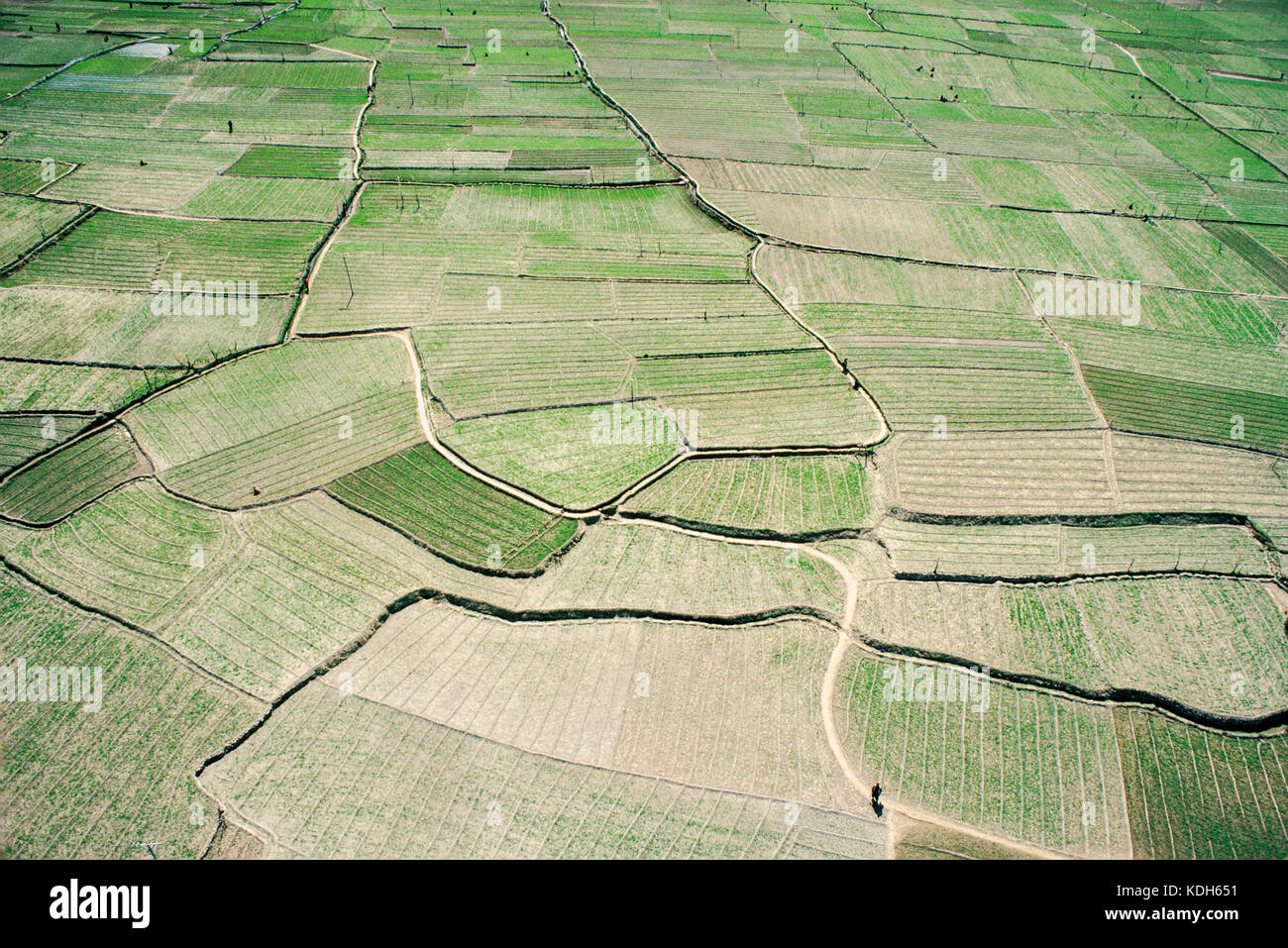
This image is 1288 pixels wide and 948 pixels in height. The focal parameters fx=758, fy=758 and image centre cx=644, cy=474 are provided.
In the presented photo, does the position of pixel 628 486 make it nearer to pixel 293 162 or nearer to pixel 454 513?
pixel 454 513

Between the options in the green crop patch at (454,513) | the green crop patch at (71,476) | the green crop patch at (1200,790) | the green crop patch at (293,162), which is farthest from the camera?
the green crop patch at (293,162)

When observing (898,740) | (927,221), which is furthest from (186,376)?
(927,221)

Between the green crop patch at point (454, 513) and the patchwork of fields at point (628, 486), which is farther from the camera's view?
the green crop patch at point (454, 513)

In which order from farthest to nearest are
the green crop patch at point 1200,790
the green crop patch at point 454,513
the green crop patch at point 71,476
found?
1. the green crop patch at point 71,476
2. the green crop patch at point 454,513
3. the green crop patch at point 1200,790

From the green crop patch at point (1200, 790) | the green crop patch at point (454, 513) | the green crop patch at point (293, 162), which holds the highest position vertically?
the green crop patch at point (293, 162)

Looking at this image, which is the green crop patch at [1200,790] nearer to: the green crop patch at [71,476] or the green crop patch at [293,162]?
the green crop patch at [71,476]

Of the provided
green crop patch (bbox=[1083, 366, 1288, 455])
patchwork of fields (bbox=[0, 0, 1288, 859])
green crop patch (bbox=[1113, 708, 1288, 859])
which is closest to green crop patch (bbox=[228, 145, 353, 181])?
patchwork of fields (bbox=[0, 0, 1288, 859])

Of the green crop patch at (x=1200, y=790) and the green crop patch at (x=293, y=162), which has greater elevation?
the green crop patch at (x=293, y=162)

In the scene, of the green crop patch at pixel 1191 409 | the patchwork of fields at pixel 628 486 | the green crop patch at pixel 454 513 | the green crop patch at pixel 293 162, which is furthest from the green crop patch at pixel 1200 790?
the green crop patch at pixel 293 162

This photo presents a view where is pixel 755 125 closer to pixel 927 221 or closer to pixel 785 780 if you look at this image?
pixel 927 221
